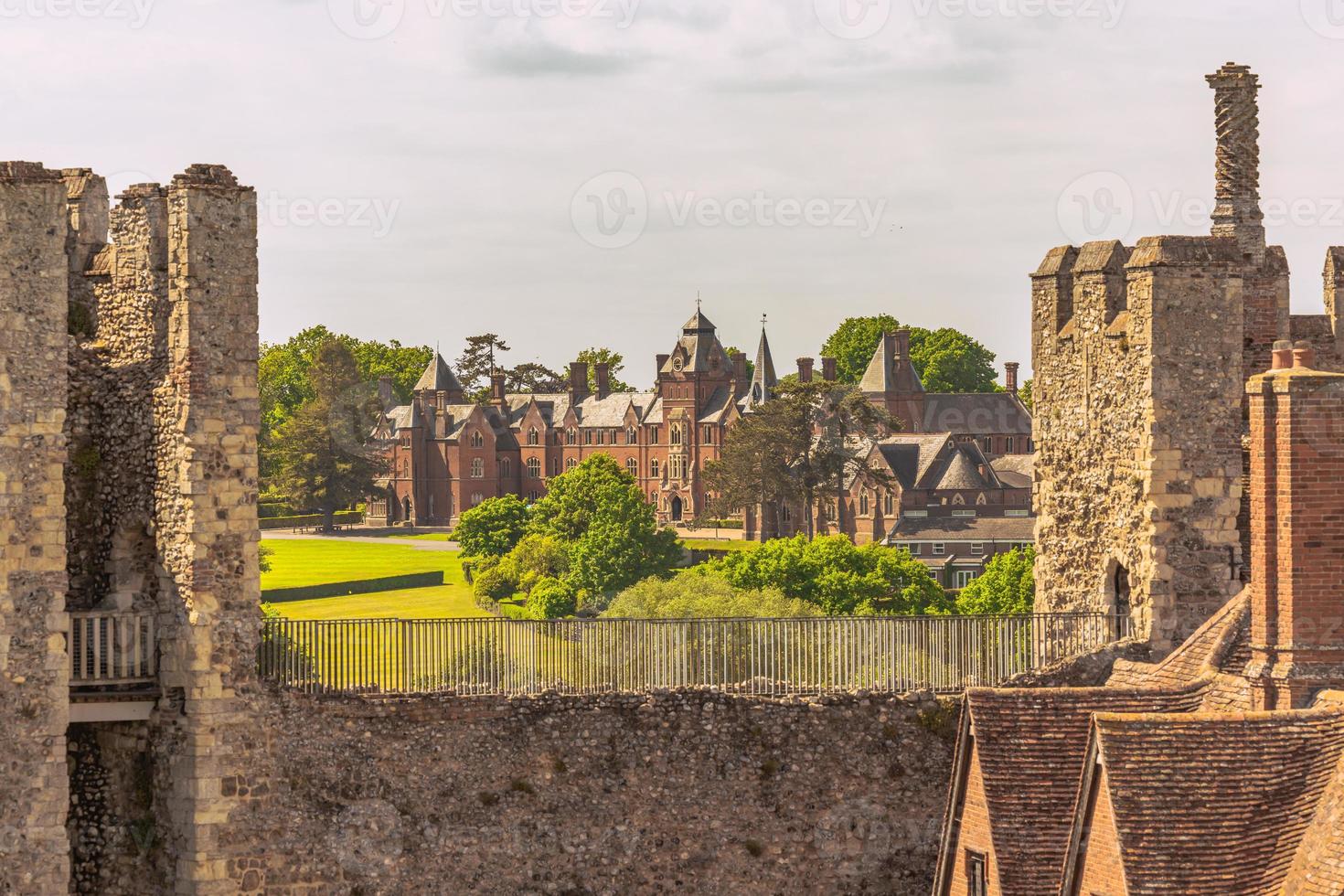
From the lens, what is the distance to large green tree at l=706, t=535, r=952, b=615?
79.2 meters

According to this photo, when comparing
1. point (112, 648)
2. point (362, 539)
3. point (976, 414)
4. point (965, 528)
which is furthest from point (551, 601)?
point (112, 648)

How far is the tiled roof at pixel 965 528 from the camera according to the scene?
110562mm

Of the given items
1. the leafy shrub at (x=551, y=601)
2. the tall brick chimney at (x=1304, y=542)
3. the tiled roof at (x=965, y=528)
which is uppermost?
the tall brick chimney at (x=1304, y=542)

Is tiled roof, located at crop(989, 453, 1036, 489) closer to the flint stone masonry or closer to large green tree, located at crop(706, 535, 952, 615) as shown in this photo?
large green tree, located at crop(706, 535, 952, 615)

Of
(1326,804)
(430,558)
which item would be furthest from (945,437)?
(1326,804)

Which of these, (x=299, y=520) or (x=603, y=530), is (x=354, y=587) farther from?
(x=299, y=520)

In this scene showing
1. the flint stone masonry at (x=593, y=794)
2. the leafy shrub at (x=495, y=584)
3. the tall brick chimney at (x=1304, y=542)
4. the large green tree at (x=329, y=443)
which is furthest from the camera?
the large green tree at (x=329, y=443)

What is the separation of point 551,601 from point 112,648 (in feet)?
222

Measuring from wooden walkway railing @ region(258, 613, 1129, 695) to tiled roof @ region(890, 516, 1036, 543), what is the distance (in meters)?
85.5

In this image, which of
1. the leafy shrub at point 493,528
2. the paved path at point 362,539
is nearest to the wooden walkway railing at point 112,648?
the leafy shrub at point 493,528

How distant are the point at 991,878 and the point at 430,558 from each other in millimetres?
103572

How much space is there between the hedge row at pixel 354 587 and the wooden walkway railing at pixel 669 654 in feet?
214

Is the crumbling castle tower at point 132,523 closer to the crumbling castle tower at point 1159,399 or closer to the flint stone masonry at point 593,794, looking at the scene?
the flint stone masonry at point 593,794

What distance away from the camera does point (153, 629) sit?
21734 mm
